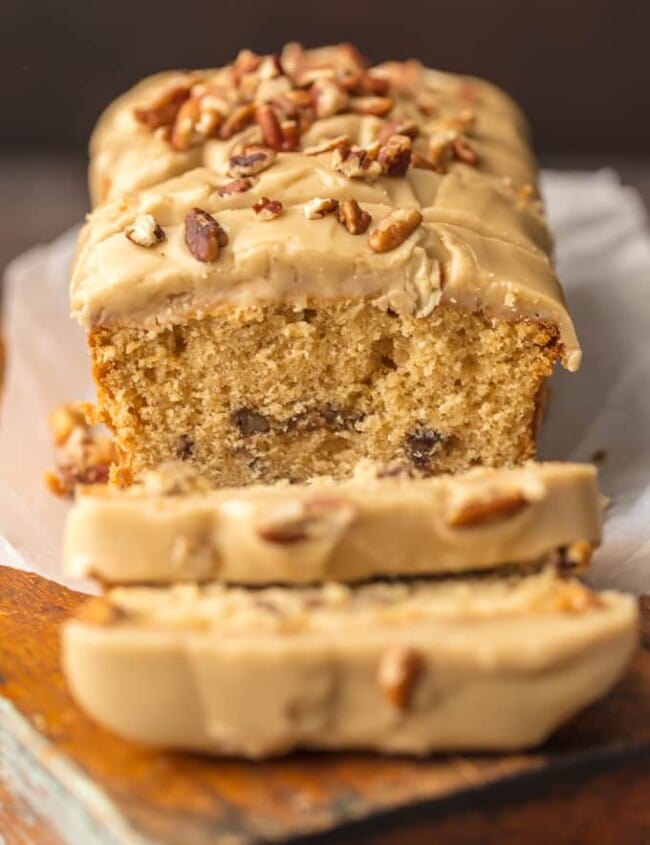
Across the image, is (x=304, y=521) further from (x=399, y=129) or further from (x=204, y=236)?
(x=399, y=129)

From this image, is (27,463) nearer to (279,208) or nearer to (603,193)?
(279,208)

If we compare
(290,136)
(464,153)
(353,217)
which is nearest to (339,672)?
(353,217)

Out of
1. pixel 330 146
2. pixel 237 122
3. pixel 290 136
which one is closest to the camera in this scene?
pixel 330 146

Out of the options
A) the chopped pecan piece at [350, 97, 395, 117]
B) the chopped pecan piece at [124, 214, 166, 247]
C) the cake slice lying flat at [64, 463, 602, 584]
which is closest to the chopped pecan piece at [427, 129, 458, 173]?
the chopped pecan piece at [350, 97, 395, 117]

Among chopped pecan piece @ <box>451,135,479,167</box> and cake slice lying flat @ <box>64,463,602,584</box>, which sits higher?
chopped pecan piece @ <box>451,135,479,167</box>

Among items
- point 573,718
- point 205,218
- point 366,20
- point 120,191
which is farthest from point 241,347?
point 366,20

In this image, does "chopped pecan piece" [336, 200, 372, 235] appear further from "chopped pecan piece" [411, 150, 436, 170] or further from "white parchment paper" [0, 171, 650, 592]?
"white parchment paper" [0, 171, 650, 592]
